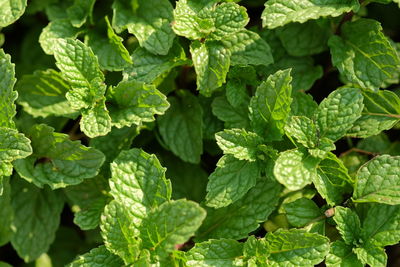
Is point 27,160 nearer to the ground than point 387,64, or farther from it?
nearer to the ground

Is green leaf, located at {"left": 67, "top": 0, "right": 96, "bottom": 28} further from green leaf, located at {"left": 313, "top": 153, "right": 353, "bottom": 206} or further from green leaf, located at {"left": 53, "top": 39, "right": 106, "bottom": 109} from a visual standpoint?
green leaf, located at {"left": 313, "top": 153, "right": 353, "bottom": 206}

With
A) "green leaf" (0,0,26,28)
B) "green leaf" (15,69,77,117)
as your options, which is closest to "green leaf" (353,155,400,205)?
"green leaf" (15,69,77,117)

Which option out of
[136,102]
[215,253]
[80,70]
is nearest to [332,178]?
[215,253]

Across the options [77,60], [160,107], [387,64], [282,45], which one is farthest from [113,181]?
[387,64]

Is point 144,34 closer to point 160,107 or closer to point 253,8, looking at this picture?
point 160,107

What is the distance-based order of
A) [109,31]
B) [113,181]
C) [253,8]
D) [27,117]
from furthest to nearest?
[253,8]
[27,117]
[109,31]
[113,181]

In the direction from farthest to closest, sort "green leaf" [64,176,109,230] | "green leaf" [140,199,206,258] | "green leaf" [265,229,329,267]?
"green leaf" [64,176,109,230] < "green leaf" [265,229,329,267] < "green leaf" [140,199,206,258]
